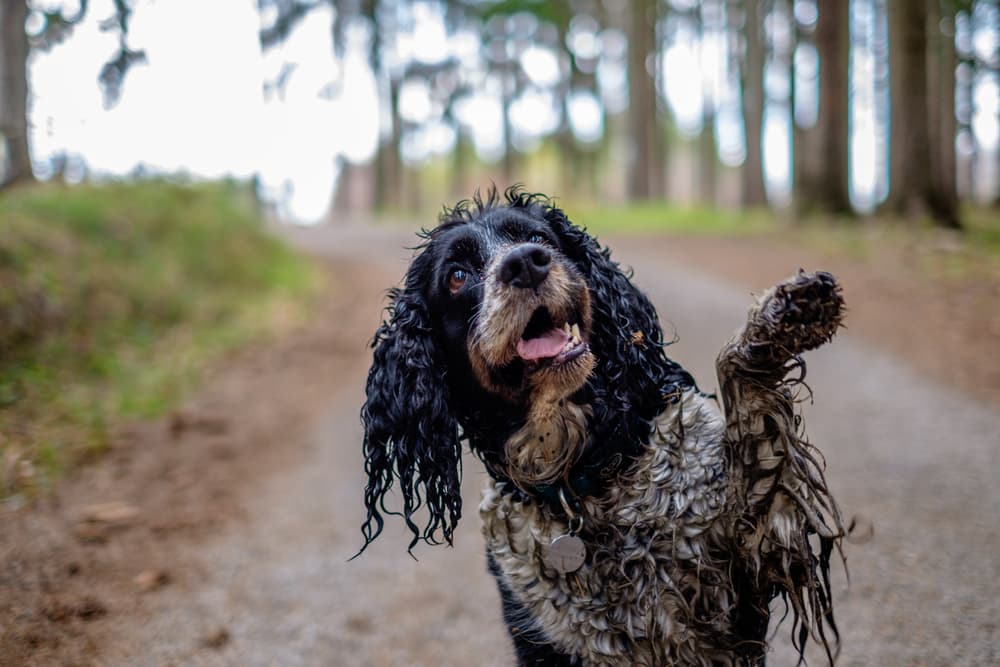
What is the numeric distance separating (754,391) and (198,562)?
368cm

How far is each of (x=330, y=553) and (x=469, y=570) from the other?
0.88 meters

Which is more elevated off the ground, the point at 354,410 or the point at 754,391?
the point at 754,391

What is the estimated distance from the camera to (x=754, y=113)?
76.5ft

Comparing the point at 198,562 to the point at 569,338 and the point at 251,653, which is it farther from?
the point at 569,338

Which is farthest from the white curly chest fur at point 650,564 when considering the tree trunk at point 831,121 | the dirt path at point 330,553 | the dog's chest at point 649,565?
the tree trunk at point 831,121

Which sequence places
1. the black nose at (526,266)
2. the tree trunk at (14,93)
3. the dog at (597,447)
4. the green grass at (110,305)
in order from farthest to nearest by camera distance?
the tree trunk at (14,93) < the green grass at (110,305) < the black nose at (526,266) < the dog at (597,447)

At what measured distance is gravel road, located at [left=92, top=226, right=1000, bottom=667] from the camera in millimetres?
3750

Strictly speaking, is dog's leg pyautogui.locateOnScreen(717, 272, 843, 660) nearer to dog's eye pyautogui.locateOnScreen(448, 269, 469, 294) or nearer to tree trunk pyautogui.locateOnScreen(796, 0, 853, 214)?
dog's eye pyautogui.locateOnScreen(448, 269, 469, 294)

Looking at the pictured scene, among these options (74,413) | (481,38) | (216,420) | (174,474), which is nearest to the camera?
(174,474)

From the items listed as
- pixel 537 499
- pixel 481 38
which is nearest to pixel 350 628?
pixel 537 499

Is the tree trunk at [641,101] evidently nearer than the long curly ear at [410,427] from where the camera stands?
No

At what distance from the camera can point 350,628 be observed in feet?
13.4

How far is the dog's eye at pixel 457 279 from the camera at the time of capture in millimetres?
3189

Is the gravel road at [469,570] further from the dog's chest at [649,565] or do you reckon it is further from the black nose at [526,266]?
the black nose at [526,266]
